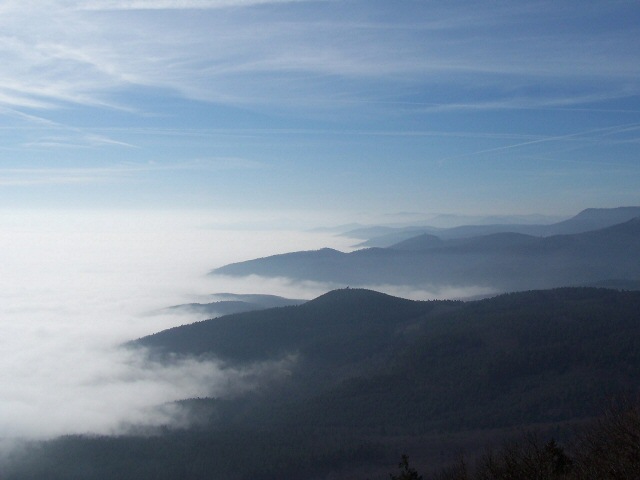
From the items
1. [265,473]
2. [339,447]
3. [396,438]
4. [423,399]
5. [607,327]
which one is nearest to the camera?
[265,473]

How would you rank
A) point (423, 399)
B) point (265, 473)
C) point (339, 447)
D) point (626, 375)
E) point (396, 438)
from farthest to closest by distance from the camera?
1. point (423, 399)
2. point (626, 375)
3. point (396, 438)
4. point (339, 447)
5. point (265, 473)

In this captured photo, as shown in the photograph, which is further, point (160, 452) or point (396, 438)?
point (396, 438)

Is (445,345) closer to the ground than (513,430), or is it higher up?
higher up

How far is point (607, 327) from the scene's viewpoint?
638ft

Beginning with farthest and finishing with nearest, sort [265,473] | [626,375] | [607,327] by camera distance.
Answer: [607,327] < [626,375] < [265,473]

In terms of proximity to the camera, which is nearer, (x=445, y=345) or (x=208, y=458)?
(x=208, y=458)

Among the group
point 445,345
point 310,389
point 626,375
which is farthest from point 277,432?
point 626,375

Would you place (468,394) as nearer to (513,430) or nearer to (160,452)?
(513,430)

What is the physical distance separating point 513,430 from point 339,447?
139ft

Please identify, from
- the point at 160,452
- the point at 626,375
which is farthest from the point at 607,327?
the point at 160,452

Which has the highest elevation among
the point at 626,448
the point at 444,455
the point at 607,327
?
the point at 626,448

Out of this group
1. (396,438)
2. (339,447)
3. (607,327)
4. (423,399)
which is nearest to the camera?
(339,447)

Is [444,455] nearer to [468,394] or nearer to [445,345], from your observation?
[468,394]

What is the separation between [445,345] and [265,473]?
9972cm
